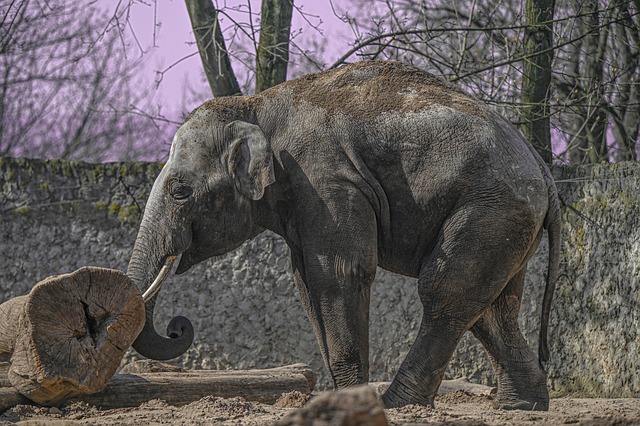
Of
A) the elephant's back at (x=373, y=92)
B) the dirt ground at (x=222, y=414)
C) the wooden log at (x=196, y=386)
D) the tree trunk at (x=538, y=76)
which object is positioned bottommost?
the dirt ground at (x=222, y=414)

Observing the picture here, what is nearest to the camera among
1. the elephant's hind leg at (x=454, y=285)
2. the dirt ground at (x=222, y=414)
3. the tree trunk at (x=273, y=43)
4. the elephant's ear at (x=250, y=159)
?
the dirt ground at (x=222, y=414)

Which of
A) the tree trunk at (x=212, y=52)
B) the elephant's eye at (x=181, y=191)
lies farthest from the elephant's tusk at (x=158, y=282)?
the tree trunk at (x=212, y=52)

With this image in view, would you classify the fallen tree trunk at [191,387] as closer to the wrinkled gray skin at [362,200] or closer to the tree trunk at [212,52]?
the wrinkled gray skin at [362,200]

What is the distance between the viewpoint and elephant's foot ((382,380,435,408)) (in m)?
6.17

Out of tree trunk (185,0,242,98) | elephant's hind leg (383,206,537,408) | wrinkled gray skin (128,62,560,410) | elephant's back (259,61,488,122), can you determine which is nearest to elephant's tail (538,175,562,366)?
wrinkled gray skin (128,62,560,410)

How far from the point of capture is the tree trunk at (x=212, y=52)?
1229 centimetres

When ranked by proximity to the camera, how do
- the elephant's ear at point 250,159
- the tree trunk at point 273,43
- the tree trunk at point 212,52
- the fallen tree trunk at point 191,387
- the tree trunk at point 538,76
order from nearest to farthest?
the elephant's ear at point 250,159 → the fallen tree trunk at point 191,387 → the tree trunk at point 538,76 → the tree trunk at point 273,43 → the tree trunk at point 212,52

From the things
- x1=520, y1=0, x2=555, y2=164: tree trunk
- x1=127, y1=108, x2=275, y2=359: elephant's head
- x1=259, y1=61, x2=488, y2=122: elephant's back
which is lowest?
x1=127, y1=108, x2=275, y2=359: elephant's head

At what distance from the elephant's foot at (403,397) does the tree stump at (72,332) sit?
167cm

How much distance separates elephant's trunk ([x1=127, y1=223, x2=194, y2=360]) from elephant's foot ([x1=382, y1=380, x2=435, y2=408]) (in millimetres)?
1419

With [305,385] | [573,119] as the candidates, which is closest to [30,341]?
[305,385]

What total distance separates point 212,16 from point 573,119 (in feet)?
24.3

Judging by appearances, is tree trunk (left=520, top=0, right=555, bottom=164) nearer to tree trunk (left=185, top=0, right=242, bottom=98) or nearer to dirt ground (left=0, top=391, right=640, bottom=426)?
tree trunk (left=185, top=0, right=242, bottom=98)

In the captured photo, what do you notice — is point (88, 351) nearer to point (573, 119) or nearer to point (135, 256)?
point (135, 256)
